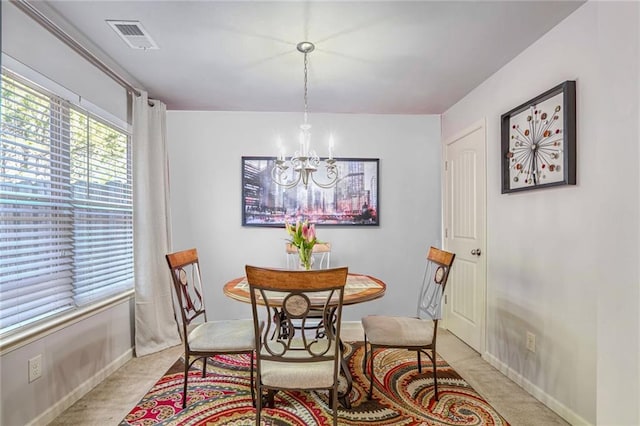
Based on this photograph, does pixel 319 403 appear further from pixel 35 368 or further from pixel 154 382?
pixel 35 368

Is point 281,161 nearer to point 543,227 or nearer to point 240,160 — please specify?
point 240,160

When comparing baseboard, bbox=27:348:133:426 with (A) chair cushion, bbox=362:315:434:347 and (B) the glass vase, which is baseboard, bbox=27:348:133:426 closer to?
(B) the glass vase

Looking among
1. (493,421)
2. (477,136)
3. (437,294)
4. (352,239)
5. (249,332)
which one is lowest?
(493,421)

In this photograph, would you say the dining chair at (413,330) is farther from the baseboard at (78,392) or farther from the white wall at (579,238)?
the baseboard at (78,392)

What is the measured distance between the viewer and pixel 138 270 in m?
2.97

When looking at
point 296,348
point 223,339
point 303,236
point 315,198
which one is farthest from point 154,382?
point 315,198

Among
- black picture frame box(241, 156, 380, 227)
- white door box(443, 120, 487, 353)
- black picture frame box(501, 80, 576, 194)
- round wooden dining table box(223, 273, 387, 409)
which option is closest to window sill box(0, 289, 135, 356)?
round wooden dining table box(223, 273, 387, 409)

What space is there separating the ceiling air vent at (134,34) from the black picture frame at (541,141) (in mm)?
2592

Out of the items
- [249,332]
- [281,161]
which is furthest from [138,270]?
[281,161]

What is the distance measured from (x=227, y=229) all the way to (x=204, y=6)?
2.33 meters

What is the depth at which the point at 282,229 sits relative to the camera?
151 inches

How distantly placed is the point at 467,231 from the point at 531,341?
117cm

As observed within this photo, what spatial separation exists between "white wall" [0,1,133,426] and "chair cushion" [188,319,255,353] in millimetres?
773

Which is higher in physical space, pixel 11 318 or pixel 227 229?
pixel 227 229
